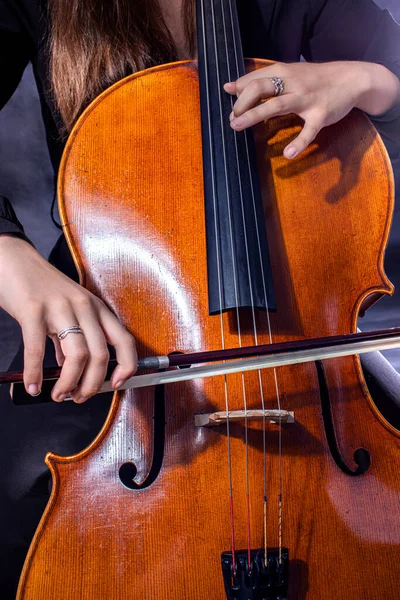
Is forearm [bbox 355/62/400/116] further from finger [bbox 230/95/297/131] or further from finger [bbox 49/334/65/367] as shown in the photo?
finger [bbox 49/334/65/367]

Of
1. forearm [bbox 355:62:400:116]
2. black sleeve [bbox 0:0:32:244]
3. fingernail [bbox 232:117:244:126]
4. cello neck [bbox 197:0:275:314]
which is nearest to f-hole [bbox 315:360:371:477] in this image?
cello neck [bbox 197:0:275:314]

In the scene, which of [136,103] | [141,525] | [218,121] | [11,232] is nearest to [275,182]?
[218,121]

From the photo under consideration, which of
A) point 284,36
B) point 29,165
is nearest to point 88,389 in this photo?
point 284,36

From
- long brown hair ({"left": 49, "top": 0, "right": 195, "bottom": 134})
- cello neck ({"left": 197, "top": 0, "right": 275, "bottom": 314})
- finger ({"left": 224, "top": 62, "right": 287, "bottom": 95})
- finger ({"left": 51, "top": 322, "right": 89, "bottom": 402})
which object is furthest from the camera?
long brown hair ({"left": 49, "top": 0, "right": 195, "bottom": 134})

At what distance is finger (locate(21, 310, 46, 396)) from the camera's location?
45 centimetres

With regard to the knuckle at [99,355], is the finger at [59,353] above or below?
above

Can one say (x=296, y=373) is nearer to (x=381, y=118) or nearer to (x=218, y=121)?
(x=218, y=121)

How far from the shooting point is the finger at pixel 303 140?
667 mm

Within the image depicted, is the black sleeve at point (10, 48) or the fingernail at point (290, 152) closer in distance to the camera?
the fingernail at point (290, 152)

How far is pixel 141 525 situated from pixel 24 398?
0.16m

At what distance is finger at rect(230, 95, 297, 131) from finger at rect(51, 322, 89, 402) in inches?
14.3

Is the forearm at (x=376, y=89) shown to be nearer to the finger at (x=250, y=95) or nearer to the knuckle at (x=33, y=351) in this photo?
the finger at (x=250, y=95)

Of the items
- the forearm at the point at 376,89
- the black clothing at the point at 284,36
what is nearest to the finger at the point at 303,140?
the forearm at the point at 376,89

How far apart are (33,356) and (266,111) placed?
1.44 ft
